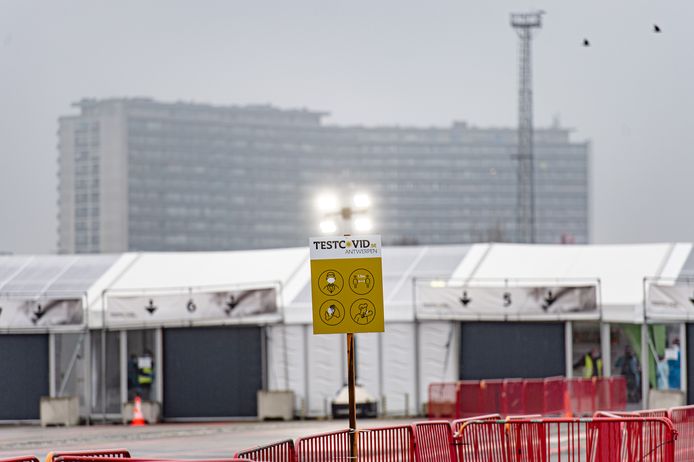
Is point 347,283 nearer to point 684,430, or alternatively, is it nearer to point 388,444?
point 388,444

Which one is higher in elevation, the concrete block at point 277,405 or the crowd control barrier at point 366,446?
the crowd control barrier at point 366,446

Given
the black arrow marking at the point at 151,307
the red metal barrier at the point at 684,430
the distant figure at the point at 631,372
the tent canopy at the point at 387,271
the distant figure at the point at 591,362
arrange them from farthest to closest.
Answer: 1. the black arrow marking at the point at 151,307
2. the tent canopy at the point at 387,271
3. the distant figure at the point at 591,362
4. the distant figure at the point at 631,372
5. the red metal barrier at the point at 684,430

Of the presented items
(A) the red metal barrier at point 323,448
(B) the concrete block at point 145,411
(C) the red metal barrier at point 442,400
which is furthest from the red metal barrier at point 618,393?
(A) the red metal barrier at point 323,448

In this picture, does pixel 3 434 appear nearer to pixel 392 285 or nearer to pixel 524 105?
pixel 392 285

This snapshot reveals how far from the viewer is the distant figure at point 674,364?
34.0 metres

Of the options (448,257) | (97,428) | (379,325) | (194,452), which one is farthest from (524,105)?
(379,325)

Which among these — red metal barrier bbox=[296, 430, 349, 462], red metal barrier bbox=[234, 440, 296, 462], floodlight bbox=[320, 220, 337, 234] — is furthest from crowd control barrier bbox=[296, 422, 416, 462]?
floodlight bbox=[320, 220, 337, 234]

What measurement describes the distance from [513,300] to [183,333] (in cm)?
898

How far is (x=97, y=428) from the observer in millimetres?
35125

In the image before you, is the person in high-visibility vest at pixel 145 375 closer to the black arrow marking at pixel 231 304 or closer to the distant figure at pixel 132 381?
the distant figure at pixel 132 381

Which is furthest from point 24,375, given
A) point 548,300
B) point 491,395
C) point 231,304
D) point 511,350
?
point 548,300

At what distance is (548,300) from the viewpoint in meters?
35.5

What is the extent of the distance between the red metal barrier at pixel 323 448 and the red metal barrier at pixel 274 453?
13cm

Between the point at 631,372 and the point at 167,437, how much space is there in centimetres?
1208
